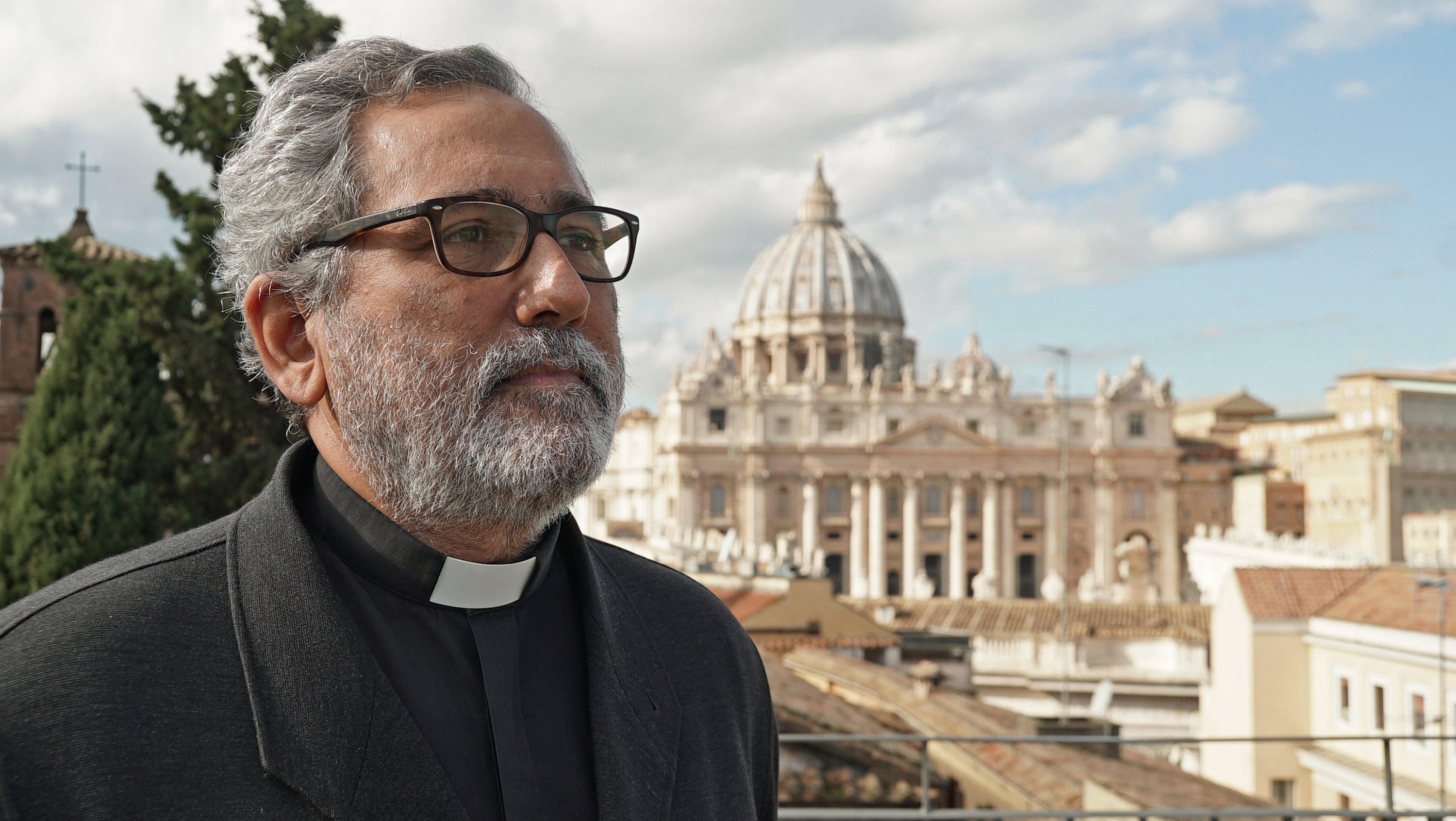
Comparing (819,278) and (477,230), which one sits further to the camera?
(819,278)

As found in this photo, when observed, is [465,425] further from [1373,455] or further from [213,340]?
[1373,455]

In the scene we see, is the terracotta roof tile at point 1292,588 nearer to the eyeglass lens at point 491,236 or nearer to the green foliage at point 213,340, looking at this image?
the green foliage at point 213,340

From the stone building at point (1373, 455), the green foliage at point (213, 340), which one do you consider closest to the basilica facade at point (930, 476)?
the stone building at point (1373, 455)

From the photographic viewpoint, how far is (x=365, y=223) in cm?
157

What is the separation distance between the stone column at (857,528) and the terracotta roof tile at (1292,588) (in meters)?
46.4

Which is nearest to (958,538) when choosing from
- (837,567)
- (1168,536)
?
(837,567)

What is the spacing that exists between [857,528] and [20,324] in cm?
5194

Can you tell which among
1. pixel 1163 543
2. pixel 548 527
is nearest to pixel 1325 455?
pixel 1163 543

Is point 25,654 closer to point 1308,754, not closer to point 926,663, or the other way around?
point 926,663

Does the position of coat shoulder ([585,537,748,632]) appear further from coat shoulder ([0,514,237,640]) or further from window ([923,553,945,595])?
window ([923,553,945,595])

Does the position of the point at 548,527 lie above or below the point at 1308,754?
above

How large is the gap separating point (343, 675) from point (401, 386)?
368 mm

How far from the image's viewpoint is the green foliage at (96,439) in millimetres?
13391

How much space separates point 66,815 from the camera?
131 centimetres
